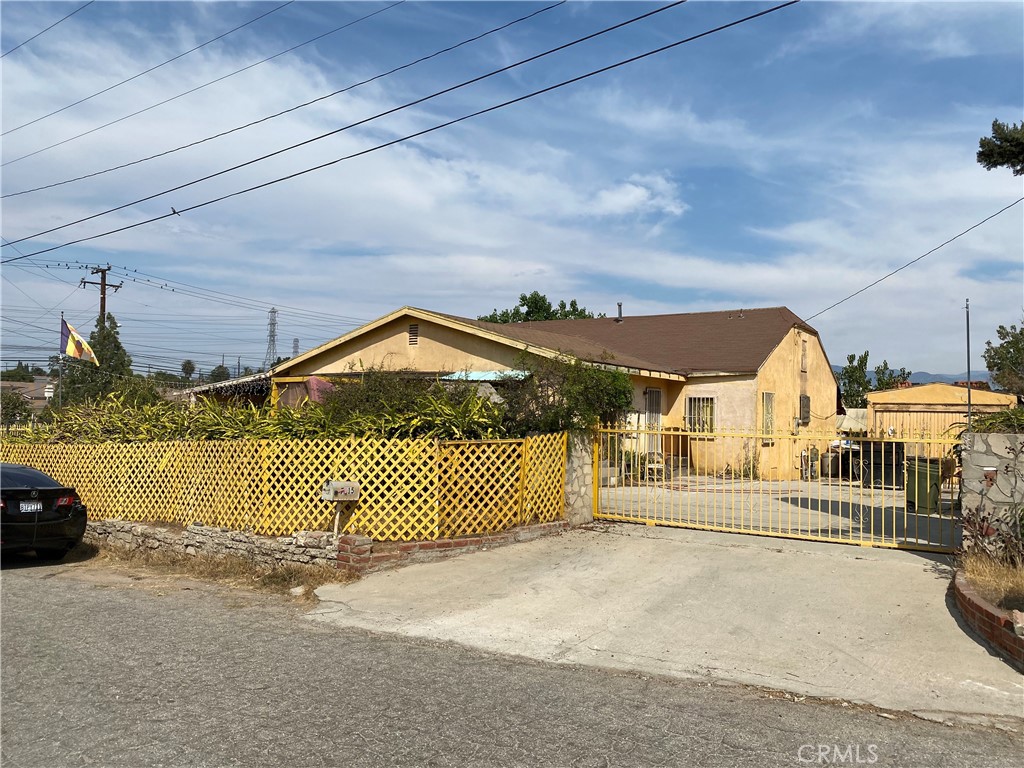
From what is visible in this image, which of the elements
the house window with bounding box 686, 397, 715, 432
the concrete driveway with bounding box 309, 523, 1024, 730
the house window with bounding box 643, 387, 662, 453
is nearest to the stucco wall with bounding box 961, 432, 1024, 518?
the concrete driveway with bounding box 309, 523, 1024, 730

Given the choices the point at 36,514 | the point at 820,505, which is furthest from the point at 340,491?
the point at 820,505

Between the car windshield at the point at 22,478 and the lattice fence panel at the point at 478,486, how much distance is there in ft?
19.6

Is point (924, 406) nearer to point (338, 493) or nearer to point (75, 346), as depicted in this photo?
point (338, 493)

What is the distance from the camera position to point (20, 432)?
1661cm

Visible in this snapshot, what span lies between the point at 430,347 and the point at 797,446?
13212 mm

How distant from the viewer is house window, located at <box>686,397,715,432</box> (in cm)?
2178

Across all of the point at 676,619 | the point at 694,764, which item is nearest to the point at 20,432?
the point at 676,619

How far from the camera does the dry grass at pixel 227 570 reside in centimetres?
892

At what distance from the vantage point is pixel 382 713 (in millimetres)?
4930

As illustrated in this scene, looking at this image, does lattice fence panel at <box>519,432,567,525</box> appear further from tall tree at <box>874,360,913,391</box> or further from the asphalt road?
tall tree at <box>874,360,913,391</box>

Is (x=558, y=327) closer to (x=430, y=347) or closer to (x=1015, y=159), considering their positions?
(x=430, y=347)

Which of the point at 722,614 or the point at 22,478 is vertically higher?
the point at 22,478

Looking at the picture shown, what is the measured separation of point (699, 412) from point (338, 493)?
1505 centimetres

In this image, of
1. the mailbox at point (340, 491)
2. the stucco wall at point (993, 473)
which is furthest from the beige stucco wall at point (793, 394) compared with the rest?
the mailbox at point (340, 491)
